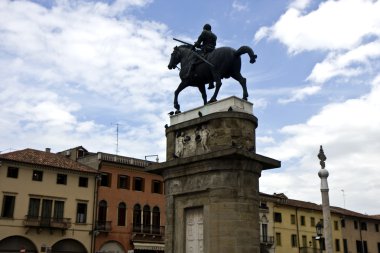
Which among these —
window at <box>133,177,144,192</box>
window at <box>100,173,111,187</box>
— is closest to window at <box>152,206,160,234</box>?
window at <box>133,177,144,192</box>

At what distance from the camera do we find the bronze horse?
57.1 ft

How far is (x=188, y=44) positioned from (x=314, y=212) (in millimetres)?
56246

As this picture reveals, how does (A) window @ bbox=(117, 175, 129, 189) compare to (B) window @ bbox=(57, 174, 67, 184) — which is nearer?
(B) window @ bbox=(57, 174, 67, 184)

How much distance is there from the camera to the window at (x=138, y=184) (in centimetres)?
5481

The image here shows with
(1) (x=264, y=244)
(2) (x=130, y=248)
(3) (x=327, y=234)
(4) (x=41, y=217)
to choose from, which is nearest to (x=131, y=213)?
(2) (x=130, y=248)

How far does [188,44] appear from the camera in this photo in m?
19.2

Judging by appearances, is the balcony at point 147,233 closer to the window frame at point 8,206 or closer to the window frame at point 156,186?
the window frame at point 156,186

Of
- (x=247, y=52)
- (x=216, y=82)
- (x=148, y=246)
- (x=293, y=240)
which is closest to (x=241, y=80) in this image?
(x=216, y=82)

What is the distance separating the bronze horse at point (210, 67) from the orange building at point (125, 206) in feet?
114

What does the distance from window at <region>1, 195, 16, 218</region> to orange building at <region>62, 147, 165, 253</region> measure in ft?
28.2

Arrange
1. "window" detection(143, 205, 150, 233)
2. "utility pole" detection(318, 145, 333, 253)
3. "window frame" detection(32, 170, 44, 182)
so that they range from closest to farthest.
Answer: "utility pole" detection(318, 145, 333, 253) → "window frame" detection(32, 170, 44, 182) → "window" detection(143, 205, 150, 233)

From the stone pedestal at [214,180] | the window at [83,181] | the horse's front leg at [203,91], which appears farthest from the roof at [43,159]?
the stone pedestal at [214,180]

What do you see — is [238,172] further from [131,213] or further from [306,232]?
[306,232]

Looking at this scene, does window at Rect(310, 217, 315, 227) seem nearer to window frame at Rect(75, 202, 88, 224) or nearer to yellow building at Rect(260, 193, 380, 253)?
yellow building at Rect(260, 193, 380, 253)
